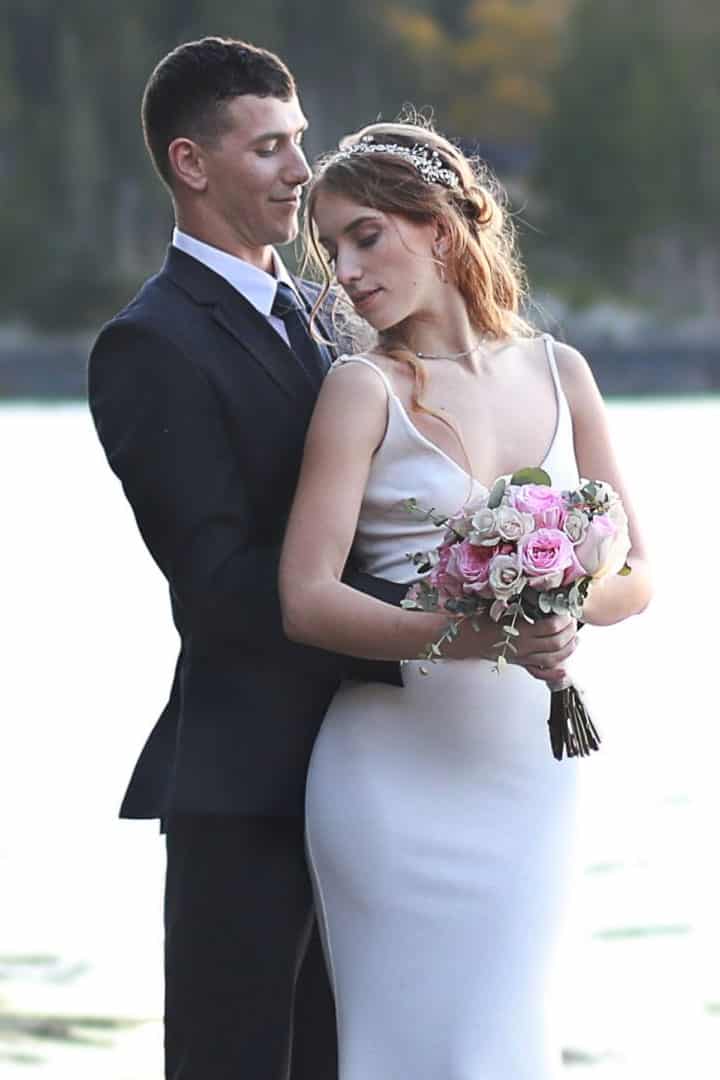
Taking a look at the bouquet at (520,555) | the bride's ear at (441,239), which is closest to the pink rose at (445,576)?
the bouquet at (520,555)

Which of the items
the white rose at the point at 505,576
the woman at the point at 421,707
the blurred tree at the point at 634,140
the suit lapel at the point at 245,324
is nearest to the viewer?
the white rose at the point at 505,576

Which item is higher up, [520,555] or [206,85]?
[206,85]

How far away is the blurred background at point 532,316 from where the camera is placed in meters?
4.97

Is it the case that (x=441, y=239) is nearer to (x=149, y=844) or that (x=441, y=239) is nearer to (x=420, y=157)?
(x=420, y=157)

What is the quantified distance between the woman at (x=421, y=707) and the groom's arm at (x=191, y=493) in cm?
9

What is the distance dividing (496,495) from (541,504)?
56 millimetres

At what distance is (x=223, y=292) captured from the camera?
9.95 ft

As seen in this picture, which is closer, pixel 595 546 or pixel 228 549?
pixel 595 546

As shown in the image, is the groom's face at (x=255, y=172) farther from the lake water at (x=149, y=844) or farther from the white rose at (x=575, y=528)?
the lake water at (x=149, y=844)

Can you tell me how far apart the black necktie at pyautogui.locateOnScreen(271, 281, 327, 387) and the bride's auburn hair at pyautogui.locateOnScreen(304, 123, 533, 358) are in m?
0.11

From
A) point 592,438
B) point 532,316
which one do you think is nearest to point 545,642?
point 592,438

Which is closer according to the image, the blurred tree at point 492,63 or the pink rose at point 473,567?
the pink rose at point 473,567

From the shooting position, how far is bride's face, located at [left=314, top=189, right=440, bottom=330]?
2.80 m

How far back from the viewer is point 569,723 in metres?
2.75
